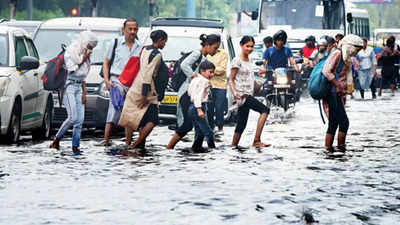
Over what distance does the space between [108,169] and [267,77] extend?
11023mm

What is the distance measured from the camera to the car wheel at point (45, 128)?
1736cm

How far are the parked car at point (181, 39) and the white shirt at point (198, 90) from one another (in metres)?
5.64

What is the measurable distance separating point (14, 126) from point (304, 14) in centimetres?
2351

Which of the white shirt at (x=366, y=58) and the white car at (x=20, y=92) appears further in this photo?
the white shirt at (x=366, y=58)

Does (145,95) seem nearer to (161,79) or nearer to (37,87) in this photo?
(161,79)

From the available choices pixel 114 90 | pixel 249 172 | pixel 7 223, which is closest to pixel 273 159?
pixel 249 172

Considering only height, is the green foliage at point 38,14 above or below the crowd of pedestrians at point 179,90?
above

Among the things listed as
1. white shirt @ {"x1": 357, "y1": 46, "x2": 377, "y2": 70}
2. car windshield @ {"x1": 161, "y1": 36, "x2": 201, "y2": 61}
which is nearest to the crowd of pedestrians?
car windshield @ {"x1": 161, "y1": 36, "x2": 201, "y2": 61}

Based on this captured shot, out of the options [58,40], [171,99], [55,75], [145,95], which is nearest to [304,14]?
[171,99]

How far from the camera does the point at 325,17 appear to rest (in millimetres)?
38469

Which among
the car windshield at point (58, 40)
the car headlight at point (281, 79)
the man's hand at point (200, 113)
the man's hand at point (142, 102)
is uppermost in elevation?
the car windshield at point (58, 40)

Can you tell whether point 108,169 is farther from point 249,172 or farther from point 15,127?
point 15,127

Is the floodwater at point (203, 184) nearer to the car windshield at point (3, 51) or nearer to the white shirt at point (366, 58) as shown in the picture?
the car windshield at point (3, 51)

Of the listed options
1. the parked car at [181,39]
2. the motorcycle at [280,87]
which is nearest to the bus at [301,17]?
the motorcycle at [280,87]
